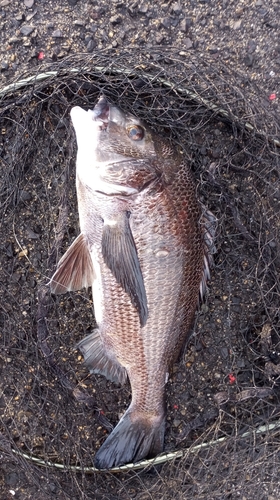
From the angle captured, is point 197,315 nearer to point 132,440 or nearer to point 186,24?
point 132,440

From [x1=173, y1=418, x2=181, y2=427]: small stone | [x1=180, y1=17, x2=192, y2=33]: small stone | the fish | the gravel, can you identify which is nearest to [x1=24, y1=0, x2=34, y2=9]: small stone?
the gravel

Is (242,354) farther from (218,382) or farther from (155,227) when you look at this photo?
(155,227)

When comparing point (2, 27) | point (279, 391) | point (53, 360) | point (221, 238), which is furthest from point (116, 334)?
point (2, 27)

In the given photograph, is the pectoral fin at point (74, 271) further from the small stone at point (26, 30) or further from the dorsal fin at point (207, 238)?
the small stone at point (26, 30)

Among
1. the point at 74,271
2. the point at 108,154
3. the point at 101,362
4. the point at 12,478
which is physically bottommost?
the point at 12,478

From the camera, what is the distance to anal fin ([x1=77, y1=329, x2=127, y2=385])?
2.39 metres

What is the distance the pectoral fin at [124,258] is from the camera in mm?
2037

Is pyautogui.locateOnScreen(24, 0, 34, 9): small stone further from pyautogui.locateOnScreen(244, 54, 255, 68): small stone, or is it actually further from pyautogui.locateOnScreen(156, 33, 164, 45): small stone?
pyautogui.locateOnScreen(244, 54, 255, 68): small stone

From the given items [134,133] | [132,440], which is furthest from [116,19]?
[132,440]

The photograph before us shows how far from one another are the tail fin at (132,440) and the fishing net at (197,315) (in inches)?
3.3

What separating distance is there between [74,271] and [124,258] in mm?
378

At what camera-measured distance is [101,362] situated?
2398 mm

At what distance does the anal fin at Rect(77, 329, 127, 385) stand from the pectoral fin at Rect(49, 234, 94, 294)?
0.93ft

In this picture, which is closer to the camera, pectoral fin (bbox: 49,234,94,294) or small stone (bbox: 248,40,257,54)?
pectoral fin (bbox: 49,234,94,294)
